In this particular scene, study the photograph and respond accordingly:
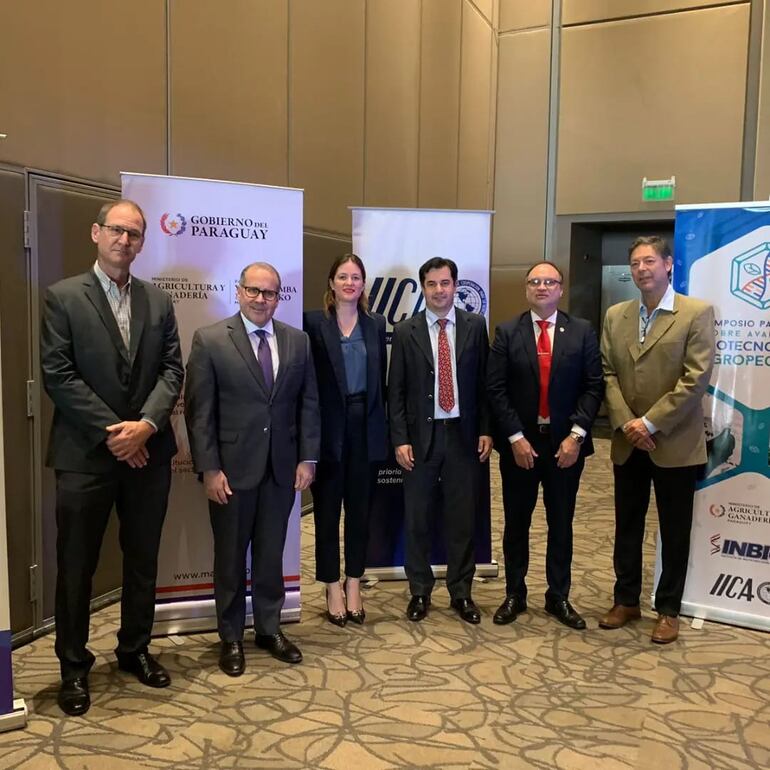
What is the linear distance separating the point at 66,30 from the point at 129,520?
7.03ft

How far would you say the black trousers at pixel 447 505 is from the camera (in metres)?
3.48

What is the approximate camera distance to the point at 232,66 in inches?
167

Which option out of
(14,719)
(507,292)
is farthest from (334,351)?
(507,292)

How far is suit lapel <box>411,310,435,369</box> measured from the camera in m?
3.44

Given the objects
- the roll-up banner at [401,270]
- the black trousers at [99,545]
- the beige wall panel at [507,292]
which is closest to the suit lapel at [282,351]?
the black trousers at [99,545]

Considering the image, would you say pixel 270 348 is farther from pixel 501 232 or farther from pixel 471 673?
pixel 501 232

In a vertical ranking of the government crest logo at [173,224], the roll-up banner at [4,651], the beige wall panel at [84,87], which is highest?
the beige wall panel at [84,87]

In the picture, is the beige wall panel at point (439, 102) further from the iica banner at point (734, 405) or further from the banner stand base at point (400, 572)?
the banner stand base at point (400, 572)

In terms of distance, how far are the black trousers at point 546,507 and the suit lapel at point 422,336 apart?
581 millimetres

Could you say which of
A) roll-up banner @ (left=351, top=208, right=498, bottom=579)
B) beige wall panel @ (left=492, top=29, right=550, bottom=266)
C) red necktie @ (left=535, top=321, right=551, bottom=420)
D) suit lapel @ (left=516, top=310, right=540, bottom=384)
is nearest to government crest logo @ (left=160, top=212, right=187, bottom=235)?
roll-up banner @ (left=351, top=208, right=498, bottom=579)

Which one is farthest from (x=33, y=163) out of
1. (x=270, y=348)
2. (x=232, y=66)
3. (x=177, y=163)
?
(x=232, y=66)

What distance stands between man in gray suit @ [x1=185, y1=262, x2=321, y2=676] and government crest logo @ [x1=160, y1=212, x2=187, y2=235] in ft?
1.58

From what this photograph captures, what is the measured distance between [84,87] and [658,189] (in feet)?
20.5

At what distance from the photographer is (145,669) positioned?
9.50 feet
